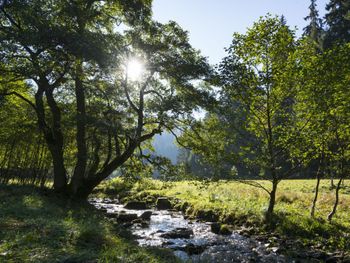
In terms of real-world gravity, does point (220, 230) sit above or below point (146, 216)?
above

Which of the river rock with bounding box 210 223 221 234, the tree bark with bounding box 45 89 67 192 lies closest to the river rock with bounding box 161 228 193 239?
the river rock with bounding box 210 223 221 234

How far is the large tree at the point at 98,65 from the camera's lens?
16.1 metres

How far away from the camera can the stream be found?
12.9 meters

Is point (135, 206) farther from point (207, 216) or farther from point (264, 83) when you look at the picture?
point (264, 83)

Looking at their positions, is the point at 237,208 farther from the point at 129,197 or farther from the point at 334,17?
the point at 334,17

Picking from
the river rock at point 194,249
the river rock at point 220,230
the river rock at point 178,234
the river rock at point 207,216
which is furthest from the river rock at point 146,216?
the river rock at point 194,249

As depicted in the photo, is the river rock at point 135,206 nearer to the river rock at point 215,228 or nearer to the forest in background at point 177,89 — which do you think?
the forest in background at point 177,89

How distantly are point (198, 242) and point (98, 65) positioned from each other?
11.2 metres

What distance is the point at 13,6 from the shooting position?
608 inches

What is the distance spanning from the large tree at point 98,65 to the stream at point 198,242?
5.21 metres

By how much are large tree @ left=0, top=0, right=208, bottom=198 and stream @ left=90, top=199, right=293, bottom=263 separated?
17.1 feet

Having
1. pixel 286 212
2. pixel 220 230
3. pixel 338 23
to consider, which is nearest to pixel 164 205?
pixel 220 230

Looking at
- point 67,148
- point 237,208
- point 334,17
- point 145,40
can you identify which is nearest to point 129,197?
point 67,148

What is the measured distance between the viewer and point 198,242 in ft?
50.8
